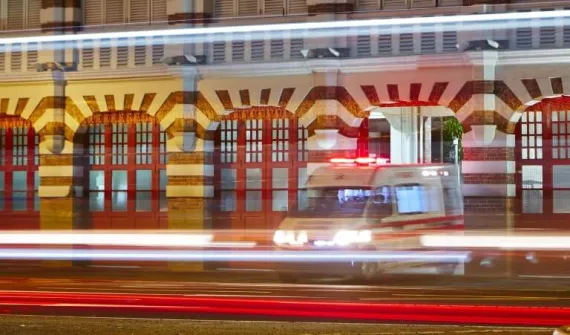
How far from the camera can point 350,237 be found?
15961 millimetres

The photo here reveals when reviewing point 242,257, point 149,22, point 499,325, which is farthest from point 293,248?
point 149,22

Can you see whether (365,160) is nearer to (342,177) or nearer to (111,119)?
(342,177)

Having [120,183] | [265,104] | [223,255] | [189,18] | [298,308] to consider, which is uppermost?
[189,18]

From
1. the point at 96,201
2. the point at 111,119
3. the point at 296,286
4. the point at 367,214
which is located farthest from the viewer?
the point at 111,119

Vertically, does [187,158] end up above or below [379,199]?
above

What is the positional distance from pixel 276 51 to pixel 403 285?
5.63 meters

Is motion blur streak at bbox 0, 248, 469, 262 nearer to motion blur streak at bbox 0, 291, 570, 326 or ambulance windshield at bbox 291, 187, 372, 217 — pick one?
motion blur streak at bbox 0, 291, 570, 326

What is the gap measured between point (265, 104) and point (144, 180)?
3.72 metres

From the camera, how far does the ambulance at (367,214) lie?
15.4 meters

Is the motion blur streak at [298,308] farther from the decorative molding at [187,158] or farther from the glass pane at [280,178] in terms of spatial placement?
the decorative molding at [187,158]

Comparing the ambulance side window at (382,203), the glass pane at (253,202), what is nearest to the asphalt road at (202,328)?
the glass pane at (253,202)

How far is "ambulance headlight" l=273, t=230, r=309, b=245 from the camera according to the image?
14858 millimetres

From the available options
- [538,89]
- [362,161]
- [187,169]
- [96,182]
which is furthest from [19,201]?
[538,89]

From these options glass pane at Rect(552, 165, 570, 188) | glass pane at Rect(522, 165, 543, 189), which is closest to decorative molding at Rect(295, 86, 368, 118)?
glass pane at Rect(522, 165, 543, 189)
